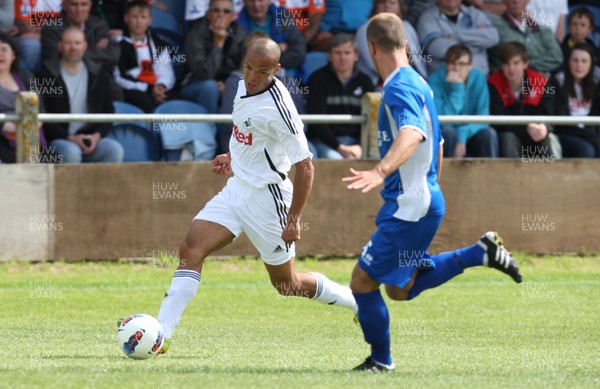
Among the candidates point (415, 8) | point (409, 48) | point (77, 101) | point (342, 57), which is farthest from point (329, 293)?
point (415, 8)

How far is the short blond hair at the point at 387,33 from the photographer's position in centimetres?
731

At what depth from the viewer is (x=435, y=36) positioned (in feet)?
51.3

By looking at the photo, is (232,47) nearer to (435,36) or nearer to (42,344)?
(435,36)

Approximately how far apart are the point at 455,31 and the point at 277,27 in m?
2.37

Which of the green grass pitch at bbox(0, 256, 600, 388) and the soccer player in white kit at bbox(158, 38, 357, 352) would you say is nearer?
the green grass pitch at bbox(0, 256, 600, 388)

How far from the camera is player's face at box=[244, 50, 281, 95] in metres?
8.32

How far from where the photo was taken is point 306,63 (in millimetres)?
15367

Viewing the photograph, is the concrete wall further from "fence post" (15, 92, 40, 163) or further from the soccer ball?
the soccer ball

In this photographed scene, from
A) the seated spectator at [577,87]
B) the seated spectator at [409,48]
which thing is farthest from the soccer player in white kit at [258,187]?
the seated spectator at [577,87]

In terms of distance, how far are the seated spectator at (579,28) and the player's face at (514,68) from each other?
127 centimetres

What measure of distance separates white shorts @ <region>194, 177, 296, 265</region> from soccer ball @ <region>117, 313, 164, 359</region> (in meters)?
0.96

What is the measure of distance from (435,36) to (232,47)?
107 inches

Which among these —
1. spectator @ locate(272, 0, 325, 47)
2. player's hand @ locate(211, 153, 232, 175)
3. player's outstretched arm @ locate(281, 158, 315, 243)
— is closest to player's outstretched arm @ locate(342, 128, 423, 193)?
player's outstretched arm @ locate(281, 158, 315, 243)

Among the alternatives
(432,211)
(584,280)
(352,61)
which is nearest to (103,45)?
A: (352,61)
